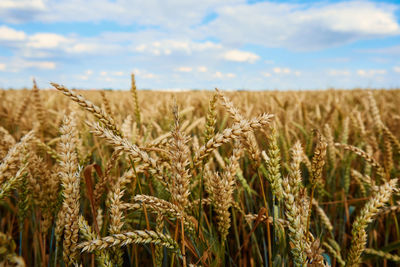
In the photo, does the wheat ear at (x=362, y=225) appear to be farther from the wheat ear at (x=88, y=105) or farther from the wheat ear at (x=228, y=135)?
the wheat ear at (x=88, y=105)

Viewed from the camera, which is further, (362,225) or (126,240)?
(362,225)

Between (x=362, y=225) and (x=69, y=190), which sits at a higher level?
(x=69, y=190)

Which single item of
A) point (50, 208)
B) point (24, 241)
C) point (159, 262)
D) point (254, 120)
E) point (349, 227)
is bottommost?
point (349, 227)

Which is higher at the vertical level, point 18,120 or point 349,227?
point 18,120

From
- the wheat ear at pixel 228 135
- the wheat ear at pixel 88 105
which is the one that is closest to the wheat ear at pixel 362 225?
the wheat ear at pixel 228 135

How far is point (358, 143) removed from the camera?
7.28 feet

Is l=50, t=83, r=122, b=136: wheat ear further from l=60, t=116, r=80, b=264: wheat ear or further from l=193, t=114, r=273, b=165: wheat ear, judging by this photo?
l=193, t=114, r=273, b=165: wheat ear

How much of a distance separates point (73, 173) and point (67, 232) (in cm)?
15

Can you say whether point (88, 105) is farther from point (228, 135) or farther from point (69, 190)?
point (228, 135)

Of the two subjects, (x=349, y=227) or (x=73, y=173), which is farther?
(x=349, y=227)

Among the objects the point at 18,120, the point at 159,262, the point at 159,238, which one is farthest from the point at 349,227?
the point at 18,120

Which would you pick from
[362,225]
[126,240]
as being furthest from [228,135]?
[362,225]

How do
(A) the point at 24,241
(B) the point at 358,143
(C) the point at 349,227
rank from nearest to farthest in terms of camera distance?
(A) the point at 24,241 → (C) the point at 349,227 → (B) the point at 358,143

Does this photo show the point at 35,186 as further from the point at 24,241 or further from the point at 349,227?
the point at 349,227
